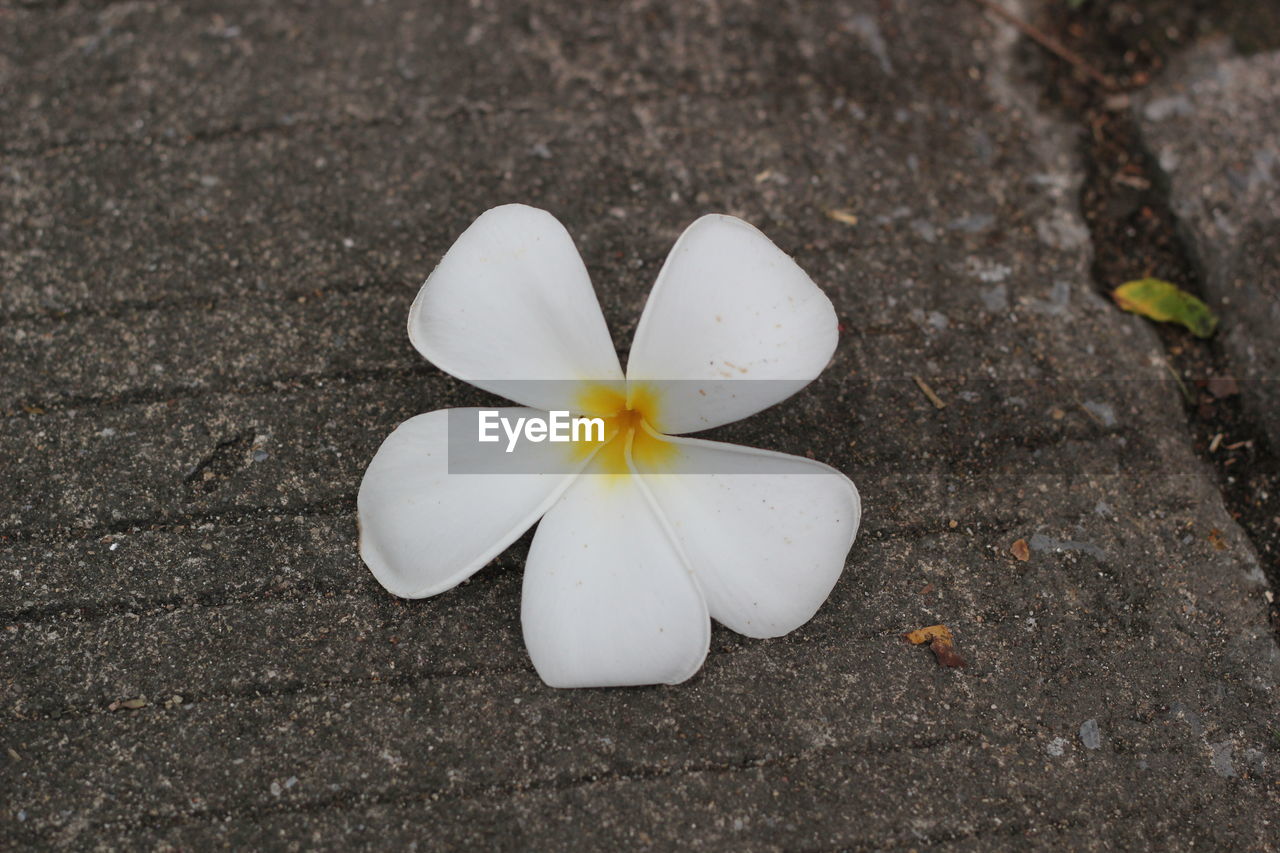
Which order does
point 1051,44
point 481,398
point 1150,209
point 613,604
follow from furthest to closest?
1. point 1051,44
2. point 1150,209
3. point 481,398
4. point 613,604

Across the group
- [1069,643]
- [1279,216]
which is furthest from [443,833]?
[1279,216]

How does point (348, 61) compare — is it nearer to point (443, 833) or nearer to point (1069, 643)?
point (443, 833)

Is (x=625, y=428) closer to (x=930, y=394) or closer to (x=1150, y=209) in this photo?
(x=930, y=394)

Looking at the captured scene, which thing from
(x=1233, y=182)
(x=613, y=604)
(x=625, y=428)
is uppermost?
(x=1233, y=182)

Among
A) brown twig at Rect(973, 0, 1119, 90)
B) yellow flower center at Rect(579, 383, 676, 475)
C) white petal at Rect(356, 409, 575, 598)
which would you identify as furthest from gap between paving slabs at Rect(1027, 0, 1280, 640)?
white petal at Rect(356, 409, 575, 598)

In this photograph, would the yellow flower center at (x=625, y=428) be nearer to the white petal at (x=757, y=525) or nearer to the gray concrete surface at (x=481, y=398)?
the white petal at (x=757, y=525)

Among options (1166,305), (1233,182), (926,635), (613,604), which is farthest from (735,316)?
(1233,182)

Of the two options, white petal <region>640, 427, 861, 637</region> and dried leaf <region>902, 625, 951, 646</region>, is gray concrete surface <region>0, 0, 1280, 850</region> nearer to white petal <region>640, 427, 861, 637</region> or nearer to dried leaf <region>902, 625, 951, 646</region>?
dried leaf <region>902, 625, 951, 646</region>
